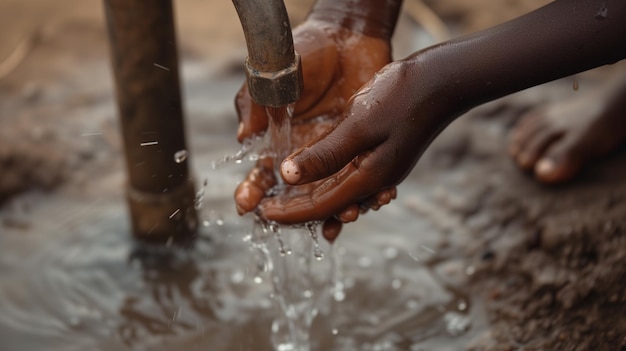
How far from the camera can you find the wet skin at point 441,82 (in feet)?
5.42

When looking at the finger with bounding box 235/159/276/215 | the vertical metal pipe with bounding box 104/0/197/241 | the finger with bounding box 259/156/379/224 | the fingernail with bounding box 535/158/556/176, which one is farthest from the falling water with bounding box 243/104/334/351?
the fingernail with bounding box 535/158/556/176

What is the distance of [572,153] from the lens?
268 centimetres

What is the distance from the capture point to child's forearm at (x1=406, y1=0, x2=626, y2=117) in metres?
1.66

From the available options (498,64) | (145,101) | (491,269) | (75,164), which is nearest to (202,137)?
(75,164)

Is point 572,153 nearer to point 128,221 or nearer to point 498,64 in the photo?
point 498,64

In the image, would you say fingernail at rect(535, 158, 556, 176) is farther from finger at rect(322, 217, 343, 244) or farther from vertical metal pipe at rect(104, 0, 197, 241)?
vertical metal pipe at rect(104, 0, 197, 241)

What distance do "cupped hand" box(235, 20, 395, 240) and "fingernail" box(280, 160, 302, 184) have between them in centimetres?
28

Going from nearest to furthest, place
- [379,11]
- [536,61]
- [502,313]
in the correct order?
1. [536,61]
2. [379,11]
3. [502,313]

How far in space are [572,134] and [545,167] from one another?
171 mm

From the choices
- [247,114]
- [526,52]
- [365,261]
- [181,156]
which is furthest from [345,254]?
[526,52]

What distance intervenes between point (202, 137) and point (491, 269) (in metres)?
1.37

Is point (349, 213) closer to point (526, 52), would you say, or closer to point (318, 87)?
point (318, 87)

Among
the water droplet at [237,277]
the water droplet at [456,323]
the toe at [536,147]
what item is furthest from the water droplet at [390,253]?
the toe at [536,147]

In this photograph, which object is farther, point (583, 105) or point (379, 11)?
point (583, 105)
